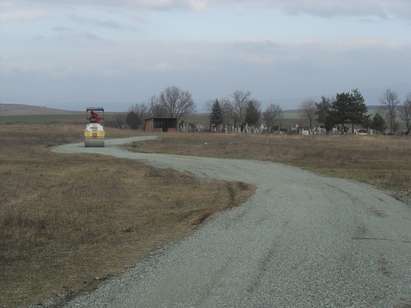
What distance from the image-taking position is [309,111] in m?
149

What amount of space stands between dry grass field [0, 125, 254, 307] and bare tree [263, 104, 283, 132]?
124 metres

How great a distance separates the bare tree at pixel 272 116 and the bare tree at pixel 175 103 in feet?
68.0

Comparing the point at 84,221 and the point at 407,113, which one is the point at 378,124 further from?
→ the point at 84,221

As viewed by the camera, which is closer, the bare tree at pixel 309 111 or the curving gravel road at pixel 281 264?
the curving gravel road at pixel 281 264

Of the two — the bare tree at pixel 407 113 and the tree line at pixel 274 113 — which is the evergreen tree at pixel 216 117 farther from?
the bare tree at pixel 407 113

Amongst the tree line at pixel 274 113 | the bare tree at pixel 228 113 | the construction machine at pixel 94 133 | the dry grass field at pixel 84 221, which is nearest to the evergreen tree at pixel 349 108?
the tree line at pixel 274 113

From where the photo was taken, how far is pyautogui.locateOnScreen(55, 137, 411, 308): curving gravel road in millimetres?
6281

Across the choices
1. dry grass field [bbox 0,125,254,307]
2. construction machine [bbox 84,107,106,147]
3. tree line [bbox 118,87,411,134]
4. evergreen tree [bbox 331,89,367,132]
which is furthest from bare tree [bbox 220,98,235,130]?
dry grass field [bbox 0,125,254,307]

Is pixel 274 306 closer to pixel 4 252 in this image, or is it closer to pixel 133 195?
pixel 4 252

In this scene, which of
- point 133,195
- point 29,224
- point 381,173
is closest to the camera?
point 29,224

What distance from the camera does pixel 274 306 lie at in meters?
5.98

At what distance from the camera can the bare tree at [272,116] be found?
492ft

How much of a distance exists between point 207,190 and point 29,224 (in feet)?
26.2

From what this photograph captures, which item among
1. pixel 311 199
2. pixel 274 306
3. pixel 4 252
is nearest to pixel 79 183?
pixel 311 199
